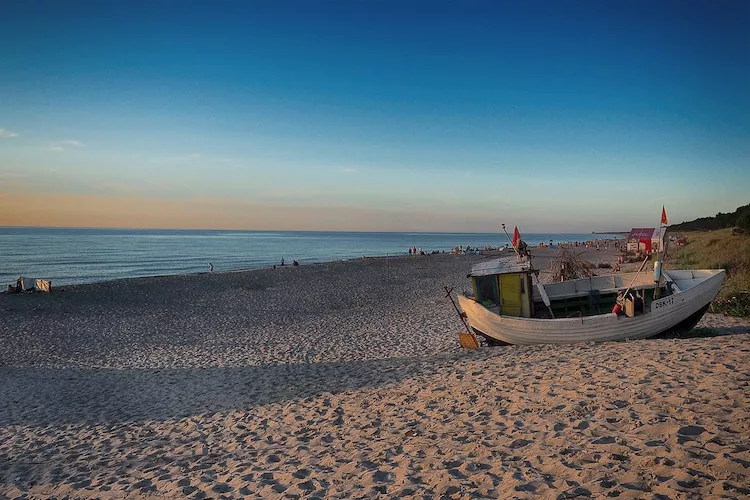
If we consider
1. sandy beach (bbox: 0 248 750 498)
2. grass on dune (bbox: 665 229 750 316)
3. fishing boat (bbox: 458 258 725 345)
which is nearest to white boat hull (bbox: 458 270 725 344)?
fishing boat (bbox: 458 258 725 345)

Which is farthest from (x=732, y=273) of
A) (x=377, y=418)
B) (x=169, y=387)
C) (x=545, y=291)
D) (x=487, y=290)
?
(x=169, y=387)

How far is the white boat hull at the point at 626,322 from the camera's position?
10.7 metres

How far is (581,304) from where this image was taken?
13383 millimetres

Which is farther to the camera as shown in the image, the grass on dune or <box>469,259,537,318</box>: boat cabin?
the grass on dune

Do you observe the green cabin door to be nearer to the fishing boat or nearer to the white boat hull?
the fishing boat

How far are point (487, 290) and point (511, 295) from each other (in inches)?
25.8

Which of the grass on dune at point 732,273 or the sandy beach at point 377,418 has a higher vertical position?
the grass on dune at point 732,273

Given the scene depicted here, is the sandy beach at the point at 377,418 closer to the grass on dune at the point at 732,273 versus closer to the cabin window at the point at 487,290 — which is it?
the grass on dune at the point at 732,273

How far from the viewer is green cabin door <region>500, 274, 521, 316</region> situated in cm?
1228

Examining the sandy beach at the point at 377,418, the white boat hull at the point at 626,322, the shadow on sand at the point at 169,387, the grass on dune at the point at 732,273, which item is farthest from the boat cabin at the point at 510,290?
the grass on dune at the point at 732,273

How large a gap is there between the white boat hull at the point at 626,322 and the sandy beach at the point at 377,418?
473mm

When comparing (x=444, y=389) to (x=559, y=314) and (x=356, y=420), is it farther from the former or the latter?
(x=559, y=314)

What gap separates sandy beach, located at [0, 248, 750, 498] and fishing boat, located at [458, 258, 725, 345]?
582 millimetres

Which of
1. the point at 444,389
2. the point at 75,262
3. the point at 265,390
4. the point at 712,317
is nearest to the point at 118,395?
the point at 265,390
